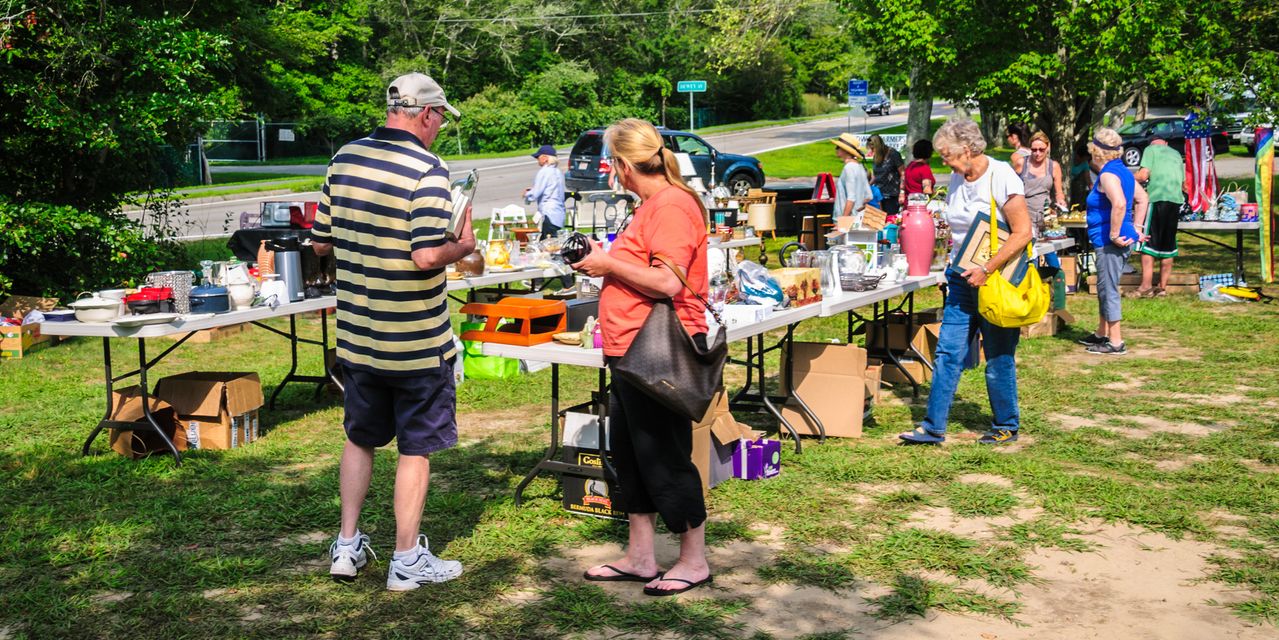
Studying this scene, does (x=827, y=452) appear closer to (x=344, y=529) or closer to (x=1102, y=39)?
(x=344, y=529)

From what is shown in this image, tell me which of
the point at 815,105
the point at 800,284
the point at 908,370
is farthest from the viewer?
the point at 815,105

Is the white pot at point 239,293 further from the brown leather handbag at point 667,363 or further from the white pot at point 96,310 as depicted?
the brown leather handbag at point 667,363

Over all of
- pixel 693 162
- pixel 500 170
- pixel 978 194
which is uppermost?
pixel 500 170

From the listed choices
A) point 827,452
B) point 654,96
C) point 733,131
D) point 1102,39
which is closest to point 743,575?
point 827,452

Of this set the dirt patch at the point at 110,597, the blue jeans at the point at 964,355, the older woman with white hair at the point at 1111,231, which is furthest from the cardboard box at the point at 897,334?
the dirt patch at the point at 110,597

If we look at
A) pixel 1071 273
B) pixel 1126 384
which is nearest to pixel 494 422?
pixel 1126 384

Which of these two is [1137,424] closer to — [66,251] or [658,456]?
[658,456]

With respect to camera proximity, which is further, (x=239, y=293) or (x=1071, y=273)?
(x=1071, y=273)

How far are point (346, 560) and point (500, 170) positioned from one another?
28050 mm

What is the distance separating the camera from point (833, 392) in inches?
253

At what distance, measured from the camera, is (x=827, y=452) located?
6.11 meters

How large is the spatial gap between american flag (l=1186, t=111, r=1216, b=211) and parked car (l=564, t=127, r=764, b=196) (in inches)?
351

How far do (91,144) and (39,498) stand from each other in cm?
535

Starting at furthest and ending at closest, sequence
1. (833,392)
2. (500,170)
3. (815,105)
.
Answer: (815,105) < (500,170) < (833,392)
